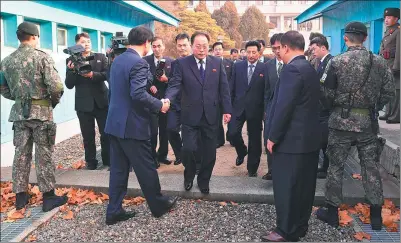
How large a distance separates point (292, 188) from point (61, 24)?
7.69 meters

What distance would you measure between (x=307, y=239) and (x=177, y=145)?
302cm

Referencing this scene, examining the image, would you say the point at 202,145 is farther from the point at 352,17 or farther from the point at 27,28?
the point at 352,17

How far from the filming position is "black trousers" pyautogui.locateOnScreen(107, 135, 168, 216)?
13.9ft

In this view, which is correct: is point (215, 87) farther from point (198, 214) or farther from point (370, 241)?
point (370, 241)

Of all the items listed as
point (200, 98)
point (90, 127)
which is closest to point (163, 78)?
point (200, 98)

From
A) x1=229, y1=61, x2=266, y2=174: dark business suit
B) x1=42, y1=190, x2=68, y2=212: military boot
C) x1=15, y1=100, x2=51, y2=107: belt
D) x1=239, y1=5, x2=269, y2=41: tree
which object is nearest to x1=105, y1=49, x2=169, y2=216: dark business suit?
x1=42, y1=190, x2=68, y2=212: military boot

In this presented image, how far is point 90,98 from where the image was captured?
6.01 meters

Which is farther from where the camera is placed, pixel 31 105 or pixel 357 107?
pixel 31 105

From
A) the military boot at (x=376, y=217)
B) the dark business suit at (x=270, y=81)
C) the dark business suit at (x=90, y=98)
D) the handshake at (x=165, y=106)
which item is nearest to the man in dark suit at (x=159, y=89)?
the dark business suit at (x=90, y=98)

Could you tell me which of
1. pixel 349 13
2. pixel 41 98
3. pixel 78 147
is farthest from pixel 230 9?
pixel 41 98

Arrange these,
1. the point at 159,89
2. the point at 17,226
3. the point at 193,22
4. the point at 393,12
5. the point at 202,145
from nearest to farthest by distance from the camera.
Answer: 1. the point at 17,226
2. the point at 202,145
3. the point at 159,89
4. the point at 393,12
5. the point at 193,22

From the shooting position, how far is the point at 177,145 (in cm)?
641

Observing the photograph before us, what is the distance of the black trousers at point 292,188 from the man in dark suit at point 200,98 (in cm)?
122

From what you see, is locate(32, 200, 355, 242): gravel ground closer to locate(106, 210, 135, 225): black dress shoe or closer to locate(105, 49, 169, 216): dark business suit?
locate(106, 210, 135, 225): black dress shoe
